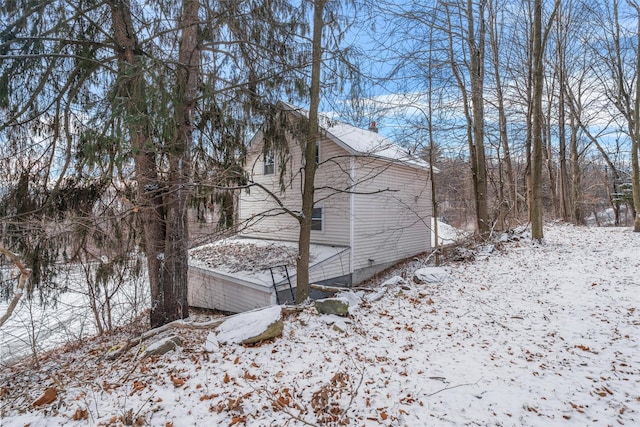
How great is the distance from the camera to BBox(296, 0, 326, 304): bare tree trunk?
5492mm

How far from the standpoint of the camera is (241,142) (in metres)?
A: 5.92

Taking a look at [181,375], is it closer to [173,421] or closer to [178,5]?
[173,421]

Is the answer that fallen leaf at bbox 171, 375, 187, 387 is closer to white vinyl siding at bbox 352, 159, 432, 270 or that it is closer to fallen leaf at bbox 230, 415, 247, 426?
fallen leaf at bbox 230, 415, 247, 426

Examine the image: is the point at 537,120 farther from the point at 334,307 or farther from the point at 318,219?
the point at 334,307

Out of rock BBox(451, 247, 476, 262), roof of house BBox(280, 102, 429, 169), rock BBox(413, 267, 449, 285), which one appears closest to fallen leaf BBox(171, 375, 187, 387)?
rock BBox(413, 267, 449, 285)

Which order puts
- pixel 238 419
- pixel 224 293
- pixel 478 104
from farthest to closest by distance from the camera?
1. pixel 478 104
2. pixel 224 293
3. pixel 238 419

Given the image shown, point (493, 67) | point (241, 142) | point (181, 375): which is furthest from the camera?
point (493, 67)

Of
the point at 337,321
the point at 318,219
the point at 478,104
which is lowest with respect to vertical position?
the point at 337,321

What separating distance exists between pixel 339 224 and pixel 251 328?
6.73 metres

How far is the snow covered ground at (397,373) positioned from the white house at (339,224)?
4.17 meters

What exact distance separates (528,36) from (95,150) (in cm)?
1405

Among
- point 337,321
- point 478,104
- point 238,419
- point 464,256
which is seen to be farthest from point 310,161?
point 478,104

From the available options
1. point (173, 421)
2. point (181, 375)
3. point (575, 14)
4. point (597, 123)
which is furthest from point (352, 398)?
point (597, 123)

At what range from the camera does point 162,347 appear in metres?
3.40
